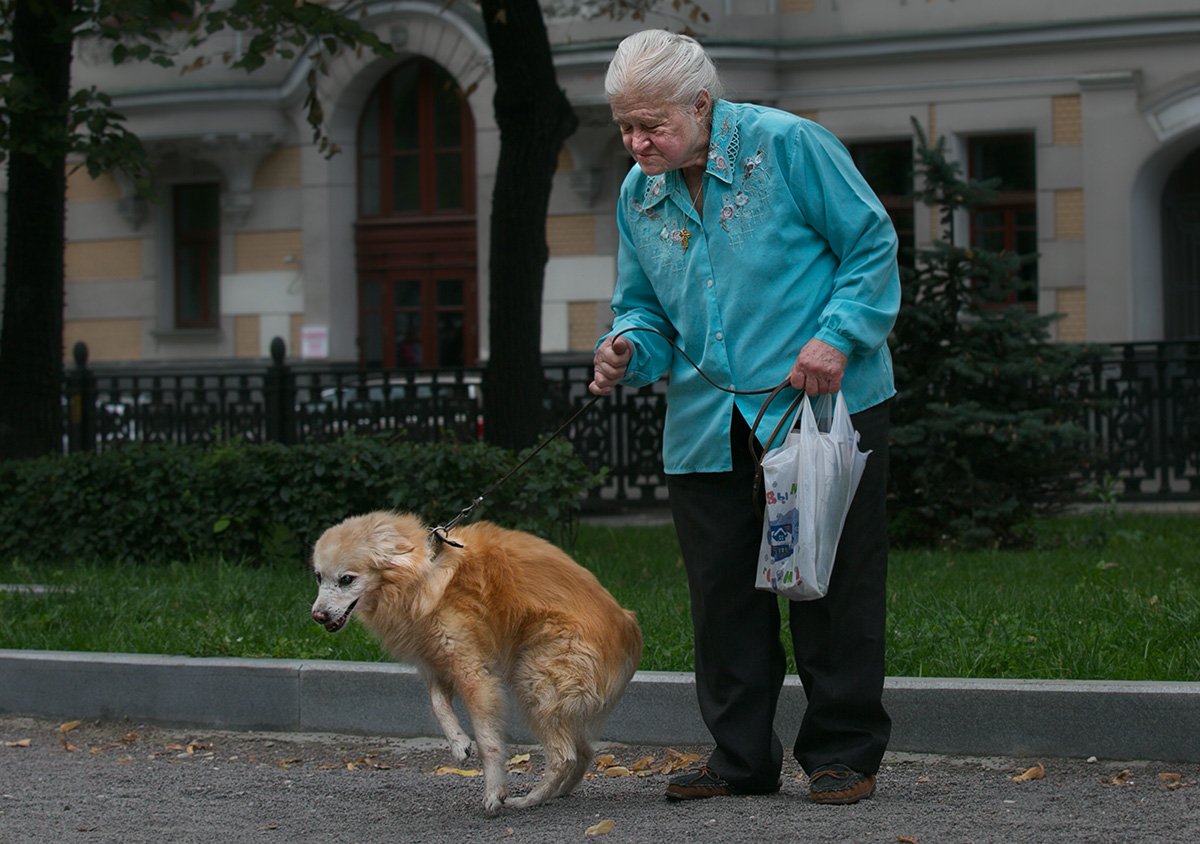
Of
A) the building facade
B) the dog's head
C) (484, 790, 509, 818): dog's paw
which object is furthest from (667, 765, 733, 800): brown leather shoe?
the building facade

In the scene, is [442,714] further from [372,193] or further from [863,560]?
[372,193]

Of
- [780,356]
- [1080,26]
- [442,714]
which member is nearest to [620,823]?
[442,714]

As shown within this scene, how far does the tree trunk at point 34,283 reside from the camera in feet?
38.5

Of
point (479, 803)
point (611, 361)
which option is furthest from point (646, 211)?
point (479, 803)

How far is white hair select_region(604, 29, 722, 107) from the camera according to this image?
4688 mm

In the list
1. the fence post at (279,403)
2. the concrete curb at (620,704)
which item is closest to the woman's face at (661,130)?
the concrete curb at (620,704)

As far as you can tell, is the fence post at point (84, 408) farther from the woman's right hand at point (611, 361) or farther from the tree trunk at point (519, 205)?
the woman's right hand at point (611, 361)

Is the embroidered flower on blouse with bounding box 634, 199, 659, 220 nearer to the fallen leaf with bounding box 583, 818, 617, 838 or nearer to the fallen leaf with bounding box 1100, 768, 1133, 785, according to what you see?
the fallen leaf with bounding box 583, 818, 617, 838

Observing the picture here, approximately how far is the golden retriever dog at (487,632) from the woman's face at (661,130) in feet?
4.23

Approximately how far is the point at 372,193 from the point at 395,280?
131 centimetres

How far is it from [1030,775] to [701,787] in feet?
3.49

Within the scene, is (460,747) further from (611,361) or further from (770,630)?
(611,361)

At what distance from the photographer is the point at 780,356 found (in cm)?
487

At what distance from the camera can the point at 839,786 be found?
15.9 feet
